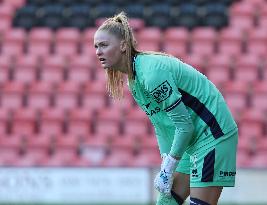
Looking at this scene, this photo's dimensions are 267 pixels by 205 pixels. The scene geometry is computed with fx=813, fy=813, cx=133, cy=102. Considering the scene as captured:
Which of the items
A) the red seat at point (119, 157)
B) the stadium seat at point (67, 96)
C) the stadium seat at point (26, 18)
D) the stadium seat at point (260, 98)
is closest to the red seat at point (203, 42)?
the stadium seat at point (260, 98)

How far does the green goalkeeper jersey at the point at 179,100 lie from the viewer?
13.9 feet

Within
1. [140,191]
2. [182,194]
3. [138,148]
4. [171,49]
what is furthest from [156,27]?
[182,194]

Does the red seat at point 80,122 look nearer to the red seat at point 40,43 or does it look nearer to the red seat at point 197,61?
the red seat at point 40,43

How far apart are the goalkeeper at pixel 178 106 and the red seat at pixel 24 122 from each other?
645 centimetres

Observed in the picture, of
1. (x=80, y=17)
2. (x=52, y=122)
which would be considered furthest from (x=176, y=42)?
(x=52, y=122)

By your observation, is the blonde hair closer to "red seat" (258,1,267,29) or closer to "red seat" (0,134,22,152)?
"red seat" (0,134,22,152)

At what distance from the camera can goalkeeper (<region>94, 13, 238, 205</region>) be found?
4.26m

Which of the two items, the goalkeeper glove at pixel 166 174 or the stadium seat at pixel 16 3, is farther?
the stadium seat at pixel 16 3

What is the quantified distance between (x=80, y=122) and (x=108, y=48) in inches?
258

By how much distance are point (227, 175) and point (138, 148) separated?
5.89 meters

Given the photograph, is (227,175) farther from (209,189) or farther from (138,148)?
(138,148)

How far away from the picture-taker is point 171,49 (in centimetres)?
1178

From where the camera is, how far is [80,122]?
10828 mm

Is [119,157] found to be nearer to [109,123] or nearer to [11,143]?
[109,123]
